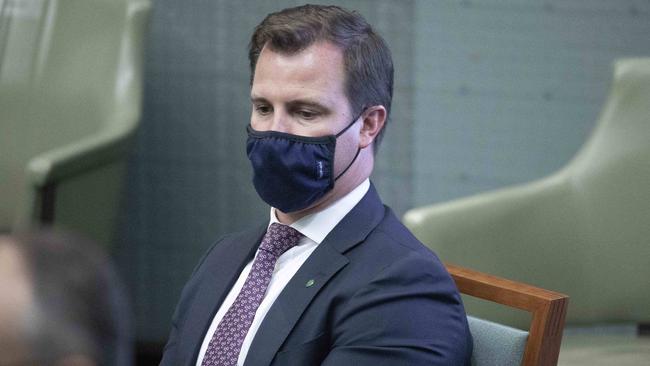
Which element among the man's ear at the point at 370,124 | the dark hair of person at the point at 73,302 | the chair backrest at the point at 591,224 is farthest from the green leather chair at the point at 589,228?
the dark hair of person at the point at 73,302

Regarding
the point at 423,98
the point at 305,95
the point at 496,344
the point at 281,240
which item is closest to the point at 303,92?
the point at 305,95

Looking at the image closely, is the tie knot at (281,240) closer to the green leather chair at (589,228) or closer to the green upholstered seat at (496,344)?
the green upholstered seat at (496,344)

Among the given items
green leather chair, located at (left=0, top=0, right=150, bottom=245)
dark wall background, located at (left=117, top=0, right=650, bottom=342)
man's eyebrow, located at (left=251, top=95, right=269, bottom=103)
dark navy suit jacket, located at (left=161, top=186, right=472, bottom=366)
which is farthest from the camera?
dark wall background, located at (left=117, top=0, right=650, bottom=342)

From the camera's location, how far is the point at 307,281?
1.57 metres

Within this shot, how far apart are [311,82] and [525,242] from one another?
1.15 meters

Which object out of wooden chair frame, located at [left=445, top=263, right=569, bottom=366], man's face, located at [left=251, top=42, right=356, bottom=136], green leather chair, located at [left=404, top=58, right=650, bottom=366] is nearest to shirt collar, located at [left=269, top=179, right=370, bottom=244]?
man's face, located at [left=251, top=42, right=356, bottom=136]

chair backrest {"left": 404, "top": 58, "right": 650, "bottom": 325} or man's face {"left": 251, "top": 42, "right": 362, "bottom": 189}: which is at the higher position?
man's face {"left": 251, "top": 42, "right": 362, "bottom": 189}

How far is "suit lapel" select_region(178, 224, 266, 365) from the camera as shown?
1.64m

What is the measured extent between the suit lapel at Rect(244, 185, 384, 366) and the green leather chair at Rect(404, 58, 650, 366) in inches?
37.2

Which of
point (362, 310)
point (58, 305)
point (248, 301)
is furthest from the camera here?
point (248, 301)

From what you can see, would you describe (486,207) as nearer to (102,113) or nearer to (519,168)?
(519,168)

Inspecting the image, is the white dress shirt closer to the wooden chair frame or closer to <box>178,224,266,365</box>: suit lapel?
<box>178,224,266,365</box>: suit lapel

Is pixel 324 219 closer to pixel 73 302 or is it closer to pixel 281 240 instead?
pixel 281 240

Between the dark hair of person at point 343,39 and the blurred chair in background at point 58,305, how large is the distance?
1.03 metres
